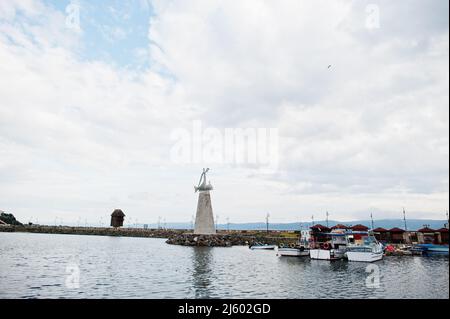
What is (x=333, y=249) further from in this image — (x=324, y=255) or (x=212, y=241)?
(x=212, y=241)

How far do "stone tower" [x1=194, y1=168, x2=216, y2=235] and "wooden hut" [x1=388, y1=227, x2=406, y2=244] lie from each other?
4956 centimetres

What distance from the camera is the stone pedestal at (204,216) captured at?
93.9m

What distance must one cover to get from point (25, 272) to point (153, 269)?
15.3 metres

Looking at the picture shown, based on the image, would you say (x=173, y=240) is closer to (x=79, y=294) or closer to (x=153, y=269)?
(x=153, y=269)

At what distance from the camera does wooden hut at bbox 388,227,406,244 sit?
245 ft

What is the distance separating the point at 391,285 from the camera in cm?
3106

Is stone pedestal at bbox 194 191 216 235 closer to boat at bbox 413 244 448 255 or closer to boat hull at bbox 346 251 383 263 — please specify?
boat hull at bbox 346 251 383 263

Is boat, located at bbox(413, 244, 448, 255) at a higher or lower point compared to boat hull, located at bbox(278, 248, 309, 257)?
higher

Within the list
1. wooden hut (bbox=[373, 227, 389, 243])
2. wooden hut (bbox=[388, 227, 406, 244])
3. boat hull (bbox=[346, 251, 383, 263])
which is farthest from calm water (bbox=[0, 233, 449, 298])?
wooden hut (bbox=[373, 227, 389, 243])

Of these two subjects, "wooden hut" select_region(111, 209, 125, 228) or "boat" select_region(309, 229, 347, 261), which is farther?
"wooden hut" select_region(111, 209, 125, 228)

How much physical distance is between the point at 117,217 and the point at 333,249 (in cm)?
13700

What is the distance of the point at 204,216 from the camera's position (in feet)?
315

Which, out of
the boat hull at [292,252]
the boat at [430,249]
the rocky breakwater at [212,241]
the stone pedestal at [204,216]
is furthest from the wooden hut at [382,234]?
the stone pedestal at [204,216]
